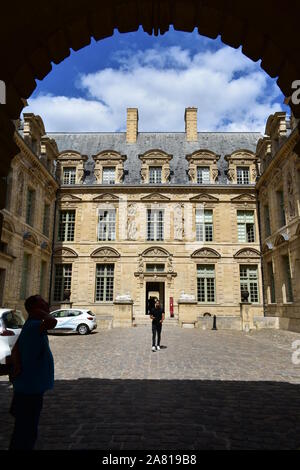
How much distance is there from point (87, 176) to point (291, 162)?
1521 cm

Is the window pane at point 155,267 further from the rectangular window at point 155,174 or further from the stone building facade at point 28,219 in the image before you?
the stone building facade at point 28,219

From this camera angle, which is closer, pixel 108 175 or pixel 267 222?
pixel 267 222

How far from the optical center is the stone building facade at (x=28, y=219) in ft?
58.7

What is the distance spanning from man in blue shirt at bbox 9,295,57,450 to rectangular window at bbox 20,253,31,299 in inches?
720

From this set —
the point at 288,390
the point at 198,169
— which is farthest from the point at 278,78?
the point at 198,169

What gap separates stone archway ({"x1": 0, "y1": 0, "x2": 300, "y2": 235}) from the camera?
14.7 feet

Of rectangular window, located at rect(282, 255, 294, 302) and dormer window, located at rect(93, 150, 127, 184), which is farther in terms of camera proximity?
dormer window, located at rect(93, 150, 127, 184)

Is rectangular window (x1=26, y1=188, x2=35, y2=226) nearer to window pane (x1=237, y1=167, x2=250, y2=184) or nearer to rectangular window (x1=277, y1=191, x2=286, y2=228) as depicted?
window pane (x1=237, y1=167, x2=250, y2=184)

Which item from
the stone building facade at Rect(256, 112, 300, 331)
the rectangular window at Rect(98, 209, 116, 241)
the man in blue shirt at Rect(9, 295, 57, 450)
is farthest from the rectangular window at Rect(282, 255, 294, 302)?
the man in blue shirt at Rect(9, 295, 57, 450)

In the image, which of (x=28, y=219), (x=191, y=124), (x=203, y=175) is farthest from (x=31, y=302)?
(x=191, y=124)

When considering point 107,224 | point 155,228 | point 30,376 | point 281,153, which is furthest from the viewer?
point 107,224

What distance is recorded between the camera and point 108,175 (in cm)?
Answer: 2706

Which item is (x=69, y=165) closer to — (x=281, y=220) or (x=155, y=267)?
(x=155, y=267)

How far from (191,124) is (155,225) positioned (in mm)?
10334
